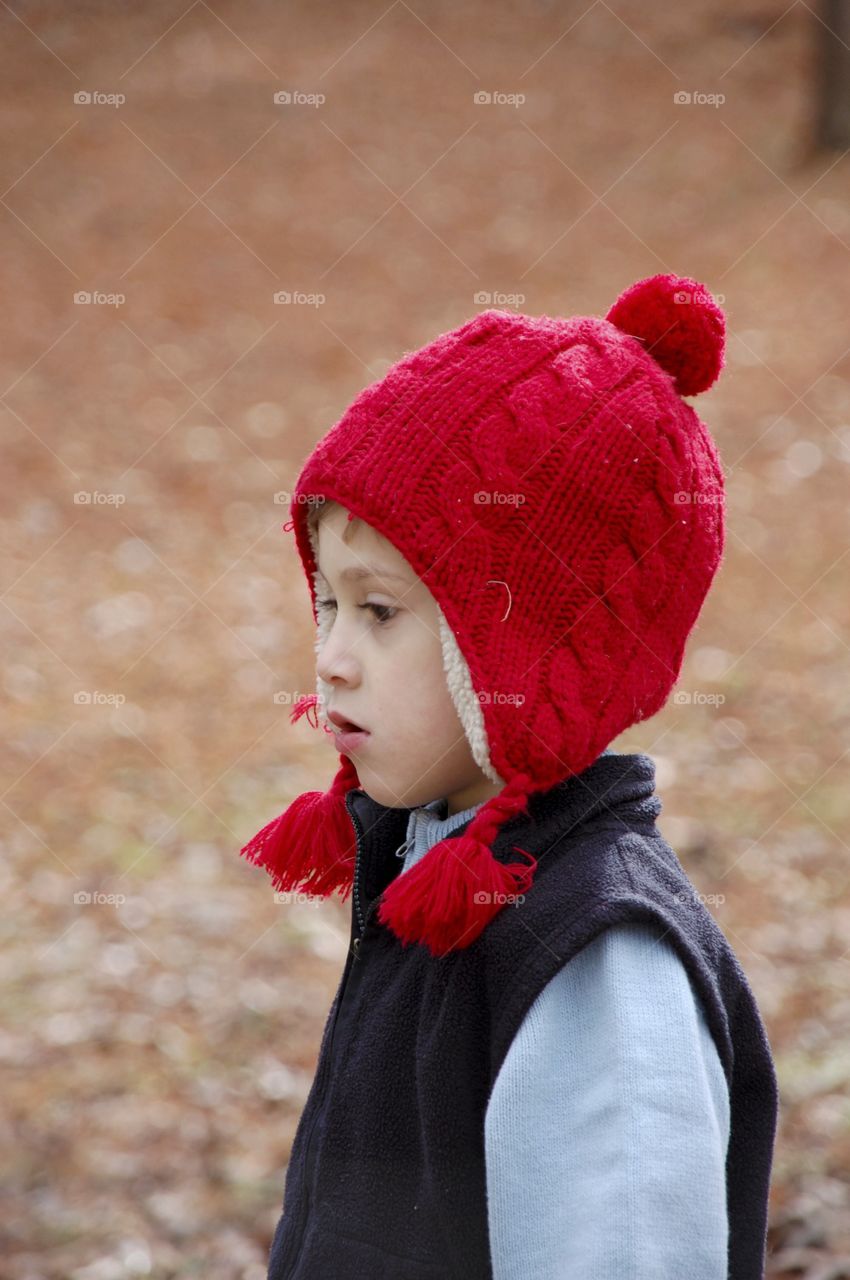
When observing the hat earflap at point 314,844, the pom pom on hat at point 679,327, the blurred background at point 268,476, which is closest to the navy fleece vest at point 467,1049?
the hat earflap at point 314,844

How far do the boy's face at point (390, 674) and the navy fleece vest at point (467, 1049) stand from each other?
14cm

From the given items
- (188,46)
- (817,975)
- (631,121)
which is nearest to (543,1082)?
(817,975)

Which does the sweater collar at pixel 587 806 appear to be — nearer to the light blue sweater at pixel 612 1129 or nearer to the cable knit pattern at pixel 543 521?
the cable knit pattern at pixel 543 521

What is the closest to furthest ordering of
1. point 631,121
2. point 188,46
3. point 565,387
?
point 565,387 → point 631,121 → point 188,46

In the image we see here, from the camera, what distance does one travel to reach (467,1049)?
164 cm

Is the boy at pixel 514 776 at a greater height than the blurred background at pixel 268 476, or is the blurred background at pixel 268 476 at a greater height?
the blurred background at pixel 268 476

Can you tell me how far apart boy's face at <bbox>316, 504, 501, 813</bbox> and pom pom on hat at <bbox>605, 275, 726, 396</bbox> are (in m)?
0.47

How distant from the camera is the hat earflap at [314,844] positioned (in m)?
2.04

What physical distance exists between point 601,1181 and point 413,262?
10377 millimetres

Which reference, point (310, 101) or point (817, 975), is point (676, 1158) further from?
point (310, 101)

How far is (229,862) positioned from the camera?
5289 millimetres

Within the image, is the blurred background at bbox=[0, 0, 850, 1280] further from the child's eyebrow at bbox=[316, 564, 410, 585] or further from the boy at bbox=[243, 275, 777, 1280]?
the child's eyebrow at bbox=[316, 564, 410, 585]

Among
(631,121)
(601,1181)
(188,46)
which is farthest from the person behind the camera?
(188,46)

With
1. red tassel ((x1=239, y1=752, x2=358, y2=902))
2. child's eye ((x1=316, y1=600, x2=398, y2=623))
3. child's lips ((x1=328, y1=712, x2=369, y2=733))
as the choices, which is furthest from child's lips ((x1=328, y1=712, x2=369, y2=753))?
red tassel ((x1=239, y1=752, x2=358, y2=902))
